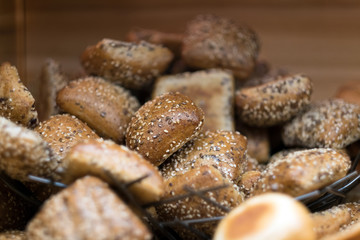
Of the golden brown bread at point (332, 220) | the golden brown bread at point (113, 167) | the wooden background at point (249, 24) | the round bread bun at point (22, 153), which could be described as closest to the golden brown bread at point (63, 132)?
the round bread bun at point (22, 153)

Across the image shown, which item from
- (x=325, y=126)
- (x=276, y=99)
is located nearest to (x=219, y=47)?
(x=276, y=99)

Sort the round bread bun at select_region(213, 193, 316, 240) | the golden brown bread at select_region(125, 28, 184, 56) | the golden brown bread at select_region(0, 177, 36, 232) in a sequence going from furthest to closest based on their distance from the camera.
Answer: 1. the golden brown bread at select_region(125, 28, 184, 56)
2. the golden brown bread at select_region(0, 177, 36, 232)
3. the round bread bun at select_region(213, 193, 316, 240)

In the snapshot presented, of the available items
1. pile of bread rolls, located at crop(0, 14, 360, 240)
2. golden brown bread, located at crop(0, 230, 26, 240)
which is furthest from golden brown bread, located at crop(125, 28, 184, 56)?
golden brown bread, located at crop(0, 230, 26, 240)

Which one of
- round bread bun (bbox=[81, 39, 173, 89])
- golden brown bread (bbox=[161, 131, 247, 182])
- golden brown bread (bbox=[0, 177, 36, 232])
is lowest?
golden brown bread (bbox=[0, 177, 36, 232])

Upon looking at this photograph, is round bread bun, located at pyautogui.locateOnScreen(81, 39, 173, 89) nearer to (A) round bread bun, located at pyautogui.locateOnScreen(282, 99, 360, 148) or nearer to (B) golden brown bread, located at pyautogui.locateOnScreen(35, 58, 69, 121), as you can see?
(B) golden brown bread, located at pyautogui.locateOnScreen(35, 58, 69, 121)

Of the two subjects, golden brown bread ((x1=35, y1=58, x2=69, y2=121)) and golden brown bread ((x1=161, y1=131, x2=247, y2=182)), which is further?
golden brown bread ((x1=35, y1=58, x2=69, y2=121))

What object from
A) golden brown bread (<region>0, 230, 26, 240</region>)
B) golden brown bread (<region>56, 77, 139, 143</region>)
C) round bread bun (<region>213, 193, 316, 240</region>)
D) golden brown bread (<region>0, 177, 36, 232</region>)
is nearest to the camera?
round bread bun (<region>213, 193, 316, 240</region>)

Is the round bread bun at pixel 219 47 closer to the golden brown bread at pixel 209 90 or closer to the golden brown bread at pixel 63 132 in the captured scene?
the golden brown bread at pixel 209 90
